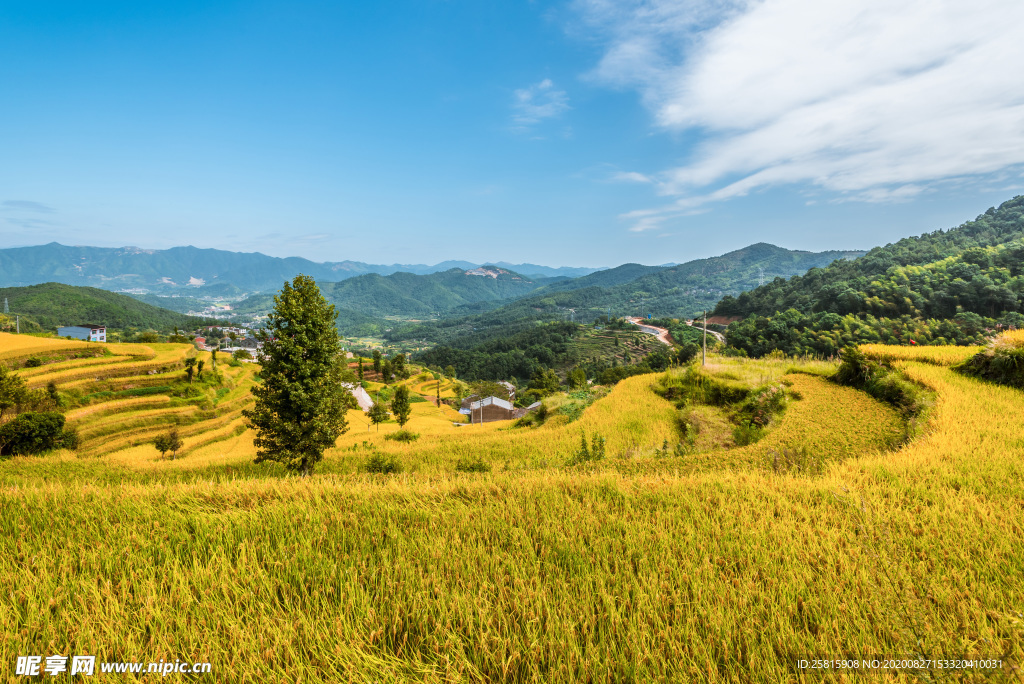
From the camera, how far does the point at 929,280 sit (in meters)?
59.5

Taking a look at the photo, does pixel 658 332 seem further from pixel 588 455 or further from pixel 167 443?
pixel 588 455

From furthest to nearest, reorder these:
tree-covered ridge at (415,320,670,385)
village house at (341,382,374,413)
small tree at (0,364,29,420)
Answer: tree-covered ridge at (415,320,670,385), village house at (341,382,374,413), small tree at (0,364,29,420)

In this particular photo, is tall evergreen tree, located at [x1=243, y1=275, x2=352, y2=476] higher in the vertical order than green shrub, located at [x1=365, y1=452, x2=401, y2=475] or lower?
higher

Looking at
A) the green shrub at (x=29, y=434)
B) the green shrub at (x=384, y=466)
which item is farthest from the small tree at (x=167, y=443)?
the green shrub at (x=384, y=466)

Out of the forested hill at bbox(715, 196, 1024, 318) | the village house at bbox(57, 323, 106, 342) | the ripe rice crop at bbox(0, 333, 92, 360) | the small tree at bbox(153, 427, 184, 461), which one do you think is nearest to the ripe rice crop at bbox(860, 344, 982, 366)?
the small tree at bbox(153, 427, 184, 461)

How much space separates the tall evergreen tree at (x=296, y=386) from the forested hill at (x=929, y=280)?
78.0 metres

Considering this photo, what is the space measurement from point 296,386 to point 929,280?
88.4m

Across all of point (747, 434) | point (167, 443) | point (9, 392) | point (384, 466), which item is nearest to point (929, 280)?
point (747, 434)

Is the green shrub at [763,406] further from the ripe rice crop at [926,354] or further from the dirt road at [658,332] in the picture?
the dirt road at [658,332]

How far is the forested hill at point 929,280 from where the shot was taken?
53.6 metres

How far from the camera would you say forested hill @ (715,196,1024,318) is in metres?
53.6

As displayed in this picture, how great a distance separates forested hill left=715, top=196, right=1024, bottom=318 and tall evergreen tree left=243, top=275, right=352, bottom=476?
7805cm

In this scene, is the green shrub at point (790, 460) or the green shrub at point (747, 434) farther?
the green shrub at point (747, 434)

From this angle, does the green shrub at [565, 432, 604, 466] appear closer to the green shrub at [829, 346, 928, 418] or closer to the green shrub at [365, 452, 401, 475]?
the green shrub at [365, 452, 401, 475]
